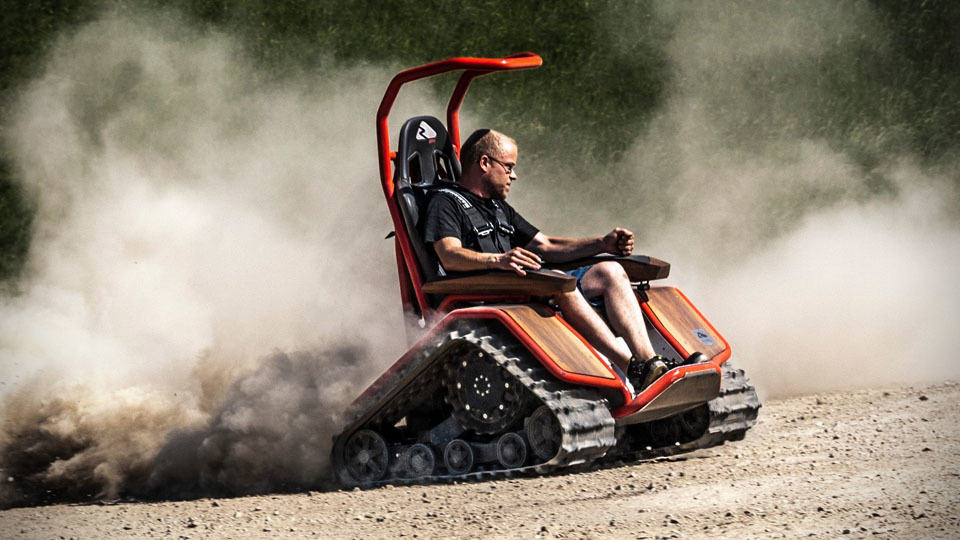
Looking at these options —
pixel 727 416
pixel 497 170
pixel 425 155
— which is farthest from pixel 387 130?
pixel 727 416

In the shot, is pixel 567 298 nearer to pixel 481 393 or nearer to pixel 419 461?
pixel 481 393

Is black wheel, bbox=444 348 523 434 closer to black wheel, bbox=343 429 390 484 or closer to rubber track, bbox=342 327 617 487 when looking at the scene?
rubber track, bbox=342 327 617 487

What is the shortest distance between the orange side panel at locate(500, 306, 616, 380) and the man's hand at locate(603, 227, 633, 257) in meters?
0.72

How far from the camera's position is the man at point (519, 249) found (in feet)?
22.3

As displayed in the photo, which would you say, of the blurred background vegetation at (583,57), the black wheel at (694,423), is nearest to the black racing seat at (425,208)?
the black wheel at (694,423)

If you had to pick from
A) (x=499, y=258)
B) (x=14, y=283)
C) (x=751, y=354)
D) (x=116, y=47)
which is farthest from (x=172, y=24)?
(x=499, y=258)

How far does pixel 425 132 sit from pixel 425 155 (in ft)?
0.47

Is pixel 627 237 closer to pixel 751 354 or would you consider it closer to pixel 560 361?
pixel 560 361

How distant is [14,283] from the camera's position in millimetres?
11938

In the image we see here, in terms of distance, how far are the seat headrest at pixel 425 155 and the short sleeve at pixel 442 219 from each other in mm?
305

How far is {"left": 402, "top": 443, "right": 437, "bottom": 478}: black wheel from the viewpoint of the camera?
270 inches

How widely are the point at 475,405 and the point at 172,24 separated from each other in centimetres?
A: 749

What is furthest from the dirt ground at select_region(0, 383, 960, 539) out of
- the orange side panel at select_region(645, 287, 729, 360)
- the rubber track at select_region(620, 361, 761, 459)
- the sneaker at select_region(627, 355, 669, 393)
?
the orange side panel at select_region(645, 287, 729, 360)

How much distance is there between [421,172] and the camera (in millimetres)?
7586
